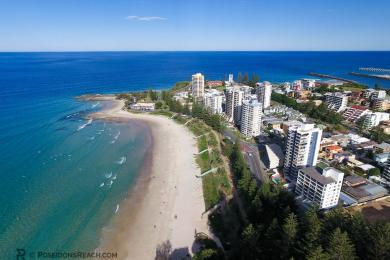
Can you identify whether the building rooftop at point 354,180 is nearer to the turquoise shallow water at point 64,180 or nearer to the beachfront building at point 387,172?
the beachfront building at point 387,172

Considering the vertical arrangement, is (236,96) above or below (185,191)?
above

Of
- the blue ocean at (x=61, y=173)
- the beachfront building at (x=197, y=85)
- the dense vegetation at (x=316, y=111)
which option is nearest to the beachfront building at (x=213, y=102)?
the beachfront building at (x=197, y=85)

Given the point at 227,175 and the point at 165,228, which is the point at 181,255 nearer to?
the point at 165,228

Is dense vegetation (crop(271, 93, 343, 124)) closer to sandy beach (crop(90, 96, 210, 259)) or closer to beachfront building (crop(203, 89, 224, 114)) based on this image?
beachfront building (crop(203, 89, 224, 114))

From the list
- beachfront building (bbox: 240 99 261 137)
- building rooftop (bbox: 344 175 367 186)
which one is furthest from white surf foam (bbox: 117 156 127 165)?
building rooftop (bbox: 344 175 367 186)

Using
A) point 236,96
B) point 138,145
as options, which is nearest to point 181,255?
point 138,145

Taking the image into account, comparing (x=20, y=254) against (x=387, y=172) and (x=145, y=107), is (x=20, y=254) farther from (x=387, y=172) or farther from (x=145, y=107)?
(x=145, y=107)
